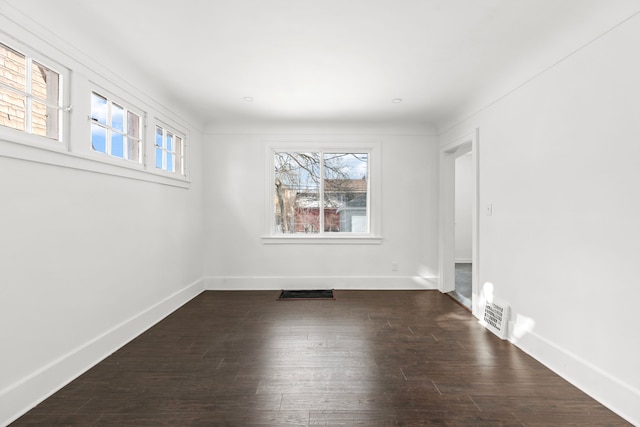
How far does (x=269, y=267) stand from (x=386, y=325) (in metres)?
2.15

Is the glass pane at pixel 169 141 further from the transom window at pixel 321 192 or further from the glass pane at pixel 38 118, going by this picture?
the glass pane at pixel 38 118

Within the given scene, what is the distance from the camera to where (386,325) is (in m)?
3.46

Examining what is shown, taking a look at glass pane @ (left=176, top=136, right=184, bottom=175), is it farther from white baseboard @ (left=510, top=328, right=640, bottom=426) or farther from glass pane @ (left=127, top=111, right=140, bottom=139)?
white baseboard @ (left=510, top=328, right=640, bottom=426)

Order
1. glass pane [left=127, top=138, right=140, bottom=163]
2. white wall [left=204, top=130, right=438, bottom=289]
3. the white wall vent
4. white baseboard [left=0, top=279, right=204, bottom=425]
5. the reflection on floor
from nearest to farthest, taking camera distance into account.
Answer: white baseboard [left=0, top=279, right=204, bottom=425]
the white wall vent
glass pane [left=127, top=138, right=140, bottom=163]
the reflection on floor
white wall [left=204, top=130, right=438, bottom=289]

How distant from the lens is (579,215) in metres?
2.30

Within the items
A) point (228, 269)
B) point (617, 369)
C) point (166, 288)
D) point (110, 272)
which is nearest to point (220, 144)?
point (228, 269)

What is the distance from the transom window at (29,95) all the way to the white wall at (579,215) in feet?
12.0

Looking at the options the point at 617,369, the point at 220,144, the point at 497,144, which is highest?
the point at 220,144

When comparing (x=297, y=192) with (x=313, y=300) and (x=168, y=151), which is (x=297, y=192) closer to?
(x=313, y=300)

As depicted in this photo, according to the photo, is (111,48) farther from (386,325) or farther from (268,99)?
(386,325)

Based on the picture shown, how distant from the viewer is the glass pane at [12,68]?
75.5 inches

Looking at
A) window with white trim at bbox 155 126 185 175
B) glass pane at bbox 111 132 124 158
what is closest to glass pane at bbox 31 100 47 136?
glass pane at bbox 111 132 124 158

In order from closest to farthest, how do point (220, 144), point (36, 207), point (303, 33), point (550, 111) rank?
1. point (36, 207)
2. point (303, 33)
3. point (550, 111)
4. point (220, 144)

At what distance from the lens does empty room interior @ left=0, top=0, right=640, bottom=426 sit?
1.98m
